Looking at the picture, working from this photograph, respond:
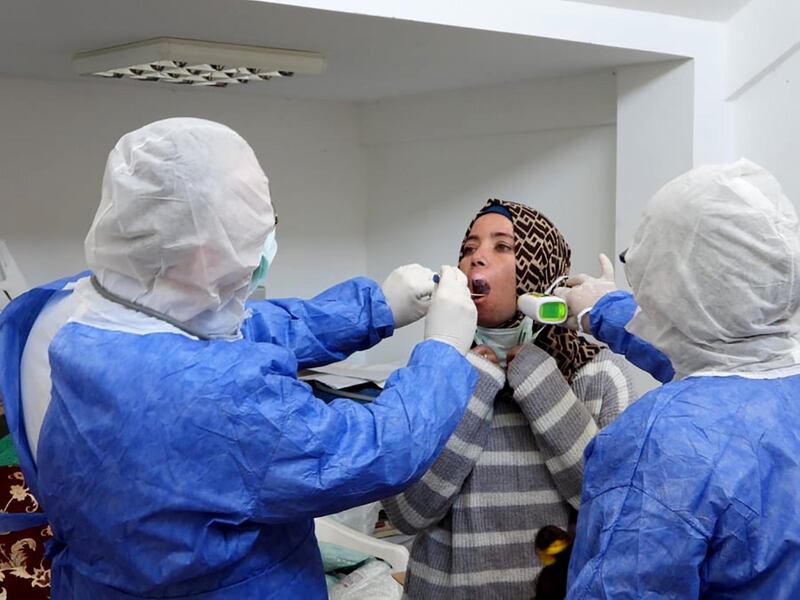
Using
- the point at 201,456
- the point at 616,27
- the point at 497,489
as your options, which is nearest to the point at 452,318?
the point at 497,489

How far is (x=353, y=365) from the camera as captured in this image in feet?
7.67

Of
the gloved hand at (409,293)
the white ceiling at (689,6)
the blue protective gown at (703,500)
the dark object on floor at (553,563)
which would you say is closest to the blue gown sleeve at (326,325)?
the gloved hand at (409,293)

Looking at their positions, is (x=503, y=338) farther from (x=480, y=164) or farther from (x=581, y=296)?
(x=480, y=164)

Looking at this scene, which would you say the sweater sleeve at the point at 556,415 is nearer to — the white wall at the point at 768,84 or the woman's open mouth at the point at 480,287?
the woman's open mouth at the point at 480,287

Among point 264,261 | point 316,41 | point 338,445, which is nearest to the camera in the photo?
point 338,445

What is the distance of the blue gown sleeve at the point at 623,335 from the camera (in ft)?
4.20

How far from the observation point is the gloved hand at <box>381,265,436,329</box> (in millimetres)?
1328

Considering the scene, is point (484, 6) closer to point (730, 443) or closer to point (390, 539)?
point (730, 443)

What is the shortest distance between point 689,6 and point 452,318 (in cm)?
84

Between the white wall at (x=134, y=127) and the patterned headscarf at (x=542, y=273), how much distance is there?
98cm

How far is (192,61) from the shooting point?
5.03 feet

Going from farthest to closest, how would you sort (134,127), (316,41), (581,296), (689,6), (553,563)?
(134,127) < (689,6) < (316,41) < (581,296) < (553,563)

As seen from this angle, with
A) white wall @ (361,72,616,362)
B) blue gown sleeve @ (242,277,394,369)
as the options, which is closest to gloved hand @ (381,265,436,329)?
blue gown sleeve @ (242,277,394,369)

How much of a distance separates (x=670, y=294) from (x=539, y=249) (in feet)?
1.45
